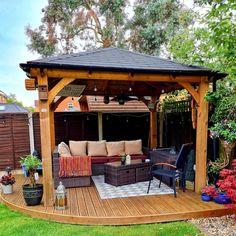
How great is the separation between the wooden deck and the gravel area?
0.10m

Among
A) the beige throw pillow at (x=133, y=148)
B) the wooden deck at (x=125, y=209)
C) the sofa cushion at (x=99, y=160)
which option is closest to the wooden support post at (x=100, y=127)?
the beige throw pillow at (x=133, y=148)

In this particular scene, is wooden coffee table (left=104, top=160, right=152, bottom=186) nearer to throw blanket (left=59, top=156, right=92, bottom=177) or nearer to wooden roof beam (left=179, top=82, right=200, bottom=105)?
throw blanket (left=59, top=156, right=92, bottom=177)

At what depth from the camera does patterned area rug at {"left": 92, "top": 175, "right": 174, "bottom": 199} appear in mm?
5145

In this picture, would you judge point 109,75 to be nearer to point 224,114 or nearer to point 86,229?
point 224,114

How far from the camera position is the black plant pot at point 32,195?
4461 mm

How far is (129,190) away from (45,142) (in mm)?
2289

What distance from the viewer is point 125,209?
4.31m

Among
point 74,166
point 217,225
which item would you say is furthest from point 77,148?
point 217,225

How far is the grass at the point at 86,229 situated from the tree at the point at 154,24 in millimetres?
9667

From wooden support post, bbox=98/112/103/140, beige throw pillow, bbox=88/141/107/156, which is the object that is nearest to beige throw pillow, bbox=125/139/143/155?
beige throw pillow, bbox=88/141/107/156

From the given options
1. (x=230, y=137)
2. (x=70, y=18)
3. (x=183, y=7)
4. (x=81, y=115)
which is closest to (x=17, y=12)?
(x=70, y=18)

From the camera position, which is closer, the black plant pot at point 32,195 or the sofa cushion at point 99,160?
the black plant pot at point 32,195

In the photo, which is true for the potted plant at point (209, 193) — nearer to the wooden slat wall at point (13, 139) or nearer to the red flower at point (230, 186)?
the red flower at point (230, 186)

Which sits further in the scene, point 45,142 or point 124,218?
point 45,142
